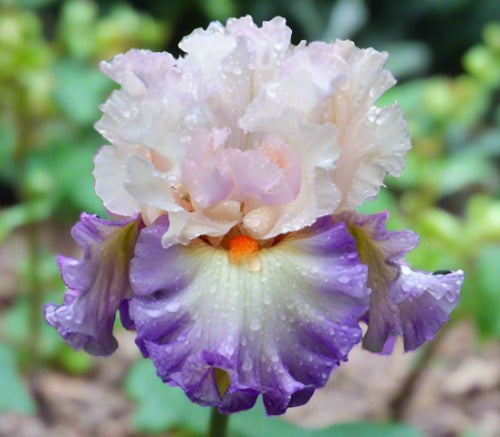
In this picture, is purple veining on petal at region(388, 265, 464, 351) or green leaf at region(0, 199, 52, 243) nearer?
purple veining on petal at region(388, 265, 464, 351)

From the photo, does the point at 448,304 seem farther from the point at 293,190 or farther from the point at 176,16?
the point at 176,16

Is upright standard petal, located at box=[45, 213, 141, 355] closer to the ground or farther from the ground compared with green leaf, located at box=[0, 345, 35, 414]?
farther from the ground

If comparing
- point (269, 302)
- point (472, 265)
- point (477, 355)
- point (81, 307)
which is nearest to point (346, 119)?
point (269, 302)

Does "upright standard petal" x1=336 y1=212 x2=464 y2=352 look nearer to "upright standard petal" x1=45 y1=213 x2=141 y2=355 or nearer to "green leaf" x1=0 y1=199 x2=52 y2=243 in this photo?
"upright standard petal" x1=45 y1=213 x2=141 y2=355

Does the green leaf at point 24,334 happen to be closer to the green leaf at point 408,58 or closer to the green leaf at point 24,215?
the green leaf at point 24,215

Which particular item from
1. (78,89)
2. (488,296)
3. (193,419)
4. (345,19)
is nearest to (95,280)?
(193,419)

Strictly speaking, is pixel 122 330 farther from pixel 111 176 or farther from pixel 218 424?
pixel 111 176

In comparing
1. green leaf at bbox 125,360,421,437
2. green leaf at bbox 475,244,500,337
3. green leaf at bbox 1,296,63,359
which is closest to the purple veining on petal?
green leaf at bbox 125,360,421,437
